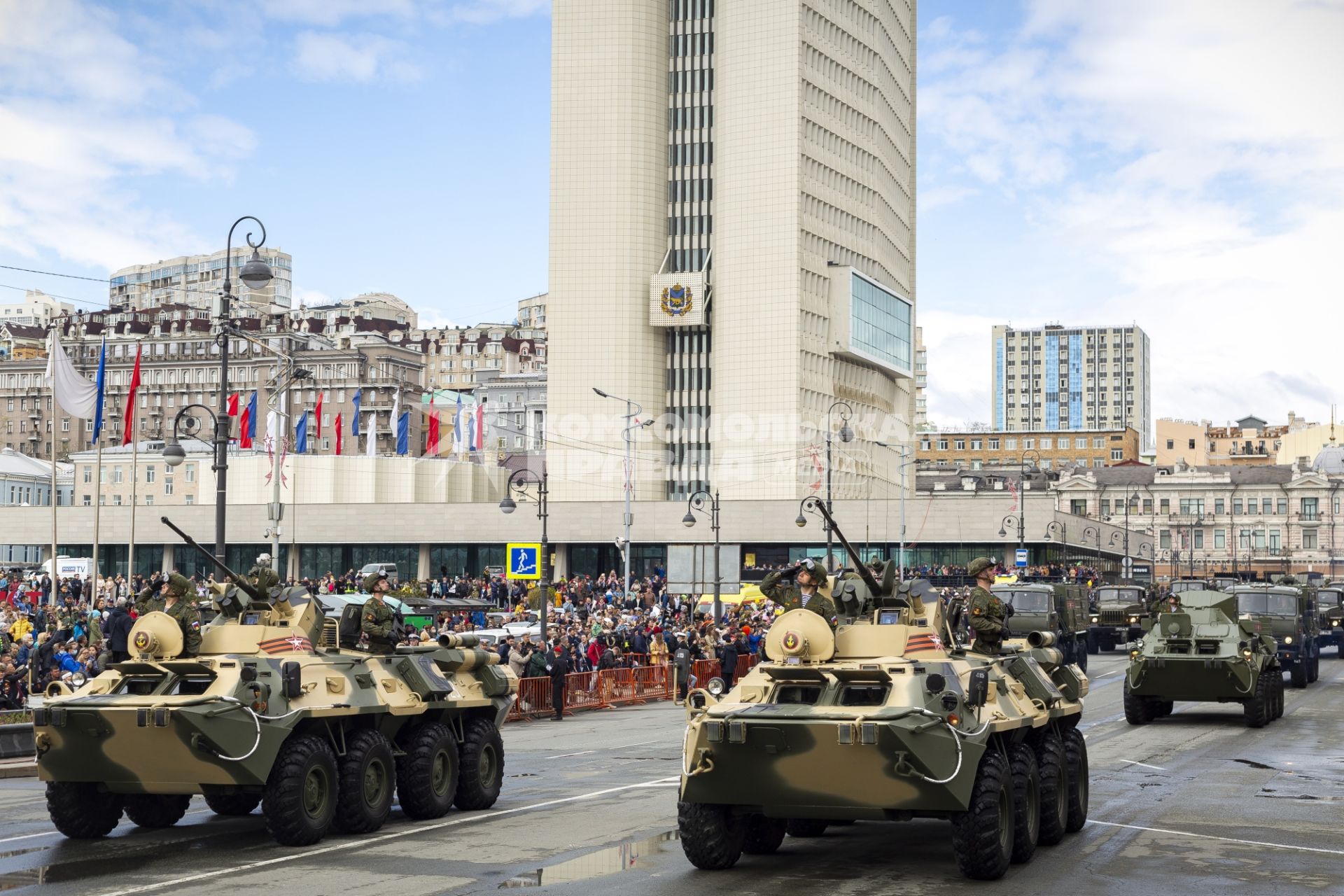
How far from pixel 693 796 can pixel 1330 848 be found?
6323 mm

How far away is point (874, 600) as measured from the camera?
16.3m

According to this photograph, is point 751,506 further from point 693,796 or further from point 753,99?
point 693,796

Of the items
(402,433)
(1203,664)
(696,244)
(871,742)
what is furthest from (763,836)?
(696,244)

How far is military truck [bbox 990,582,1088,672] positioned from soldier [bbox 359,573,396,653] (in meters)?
27.5

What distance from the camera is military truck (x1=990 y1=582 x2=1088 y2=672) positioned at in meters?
44.8

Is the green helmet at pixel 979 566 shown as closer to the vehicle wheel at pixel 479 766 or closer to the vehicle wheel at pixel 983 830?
the vehicle wheel at pixel 983 830

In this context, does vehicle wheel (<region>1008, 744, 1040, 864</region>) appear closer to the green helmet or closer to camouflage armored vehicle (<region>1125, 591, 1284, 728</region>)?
the green helmet

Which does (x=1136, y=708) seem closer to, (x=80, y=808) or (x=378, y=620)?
(x=378, y=620)

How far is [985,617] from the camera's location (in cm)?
1733

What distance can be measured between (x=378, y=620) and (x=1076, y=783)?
7675 millimetres

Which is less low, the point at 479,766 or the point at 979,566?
the point at 979,566

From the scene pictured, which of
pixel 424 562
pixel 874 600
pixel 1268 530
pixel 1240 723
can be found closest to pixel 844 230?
pixel 424 562

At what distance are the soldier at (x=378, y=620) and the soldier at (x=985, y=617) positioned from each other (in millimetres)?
6379

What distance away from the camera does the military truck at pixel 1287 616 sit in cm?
3878
